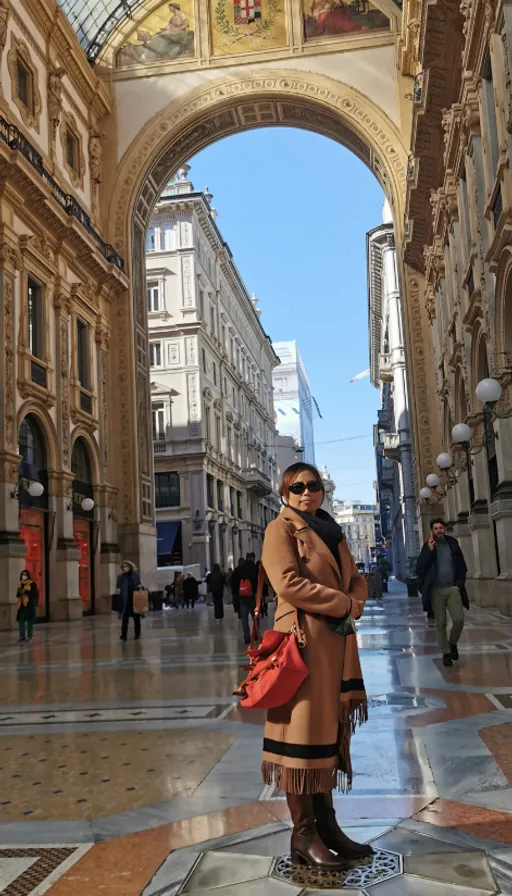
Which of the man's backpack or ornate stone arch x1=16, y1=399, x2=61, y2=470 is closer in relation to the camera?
the man's backpack

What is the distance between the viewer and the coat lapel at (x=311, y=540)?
10.7 feet

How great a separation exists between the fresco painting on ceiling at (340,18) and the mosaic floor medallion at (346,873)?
28.8 meters

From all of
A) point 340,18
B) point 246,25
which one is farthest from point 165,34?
point 340,18

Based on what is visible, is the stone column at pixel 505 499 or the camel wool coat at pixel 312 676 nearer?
the camel wool coat at pixel 312 676

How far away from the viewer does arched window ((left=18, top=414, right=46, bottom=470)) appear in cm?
2047

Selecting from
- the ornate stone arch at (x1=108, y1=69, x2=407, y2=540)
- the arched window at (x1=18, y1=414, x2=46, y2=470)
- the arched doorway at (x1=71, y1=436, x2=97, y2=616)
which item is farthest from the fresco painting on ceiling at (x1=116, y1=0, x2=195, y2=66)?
the arched window at (x1=18, y1=414, x2=46, y2=470)

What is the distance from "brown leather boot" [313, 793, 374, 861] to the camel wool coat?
0.39 feet

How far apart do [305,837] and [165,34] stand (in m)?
29.9

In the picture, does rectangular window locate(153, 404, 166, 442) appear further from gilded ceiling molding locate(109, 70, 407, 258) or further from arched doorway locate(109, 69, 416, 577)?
gilded ceiling molding locate(109, 70, 407, 258)

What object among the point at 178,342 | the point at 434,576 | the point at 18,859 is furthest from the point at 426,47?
the point at 178,342

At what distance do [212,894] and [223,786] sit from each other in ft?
5.04

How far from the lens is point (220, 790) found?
427 centimetres

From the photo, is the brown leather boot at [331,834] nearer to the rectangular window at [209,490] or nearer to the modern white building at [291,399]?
the rectangular window at [209,490]

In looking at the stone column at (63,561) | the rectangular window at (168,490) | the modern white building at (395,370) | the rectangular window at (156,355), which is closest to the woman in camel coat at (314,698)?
the stone column at (63,561)
